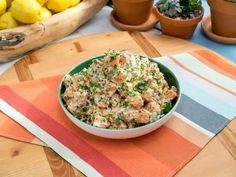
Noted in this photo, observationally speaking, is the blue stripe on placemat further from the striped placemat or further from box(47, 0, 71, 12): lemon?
box(47, 0, 71, 12): lemon

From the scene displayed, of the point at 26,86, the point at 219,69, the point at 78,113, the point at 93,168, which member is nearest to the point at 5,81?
the point at 26,86

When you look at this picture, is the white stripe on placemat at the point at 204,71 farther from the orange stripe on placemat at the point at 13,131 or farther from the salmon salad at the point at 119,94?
the orange stripe on placemat at the point at 13,131

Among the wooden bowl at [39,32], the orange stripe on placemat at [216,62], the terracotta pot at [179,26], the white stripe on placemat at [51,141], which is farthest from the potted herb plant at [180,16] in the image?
the white stripe on placemat at [51,141]

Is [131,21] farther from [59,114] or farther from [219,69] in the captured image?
[59,114]

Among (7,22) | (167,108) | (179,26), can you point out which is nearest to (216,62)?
(179,26)

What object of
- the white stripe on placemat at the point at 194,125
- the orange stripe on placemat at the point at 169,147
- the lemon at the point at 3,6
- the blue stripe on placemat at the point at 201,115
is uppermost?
the lemon at the point at 3,6

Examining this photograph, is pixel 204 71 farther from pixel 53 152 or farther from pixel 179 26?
pixel 53 152
